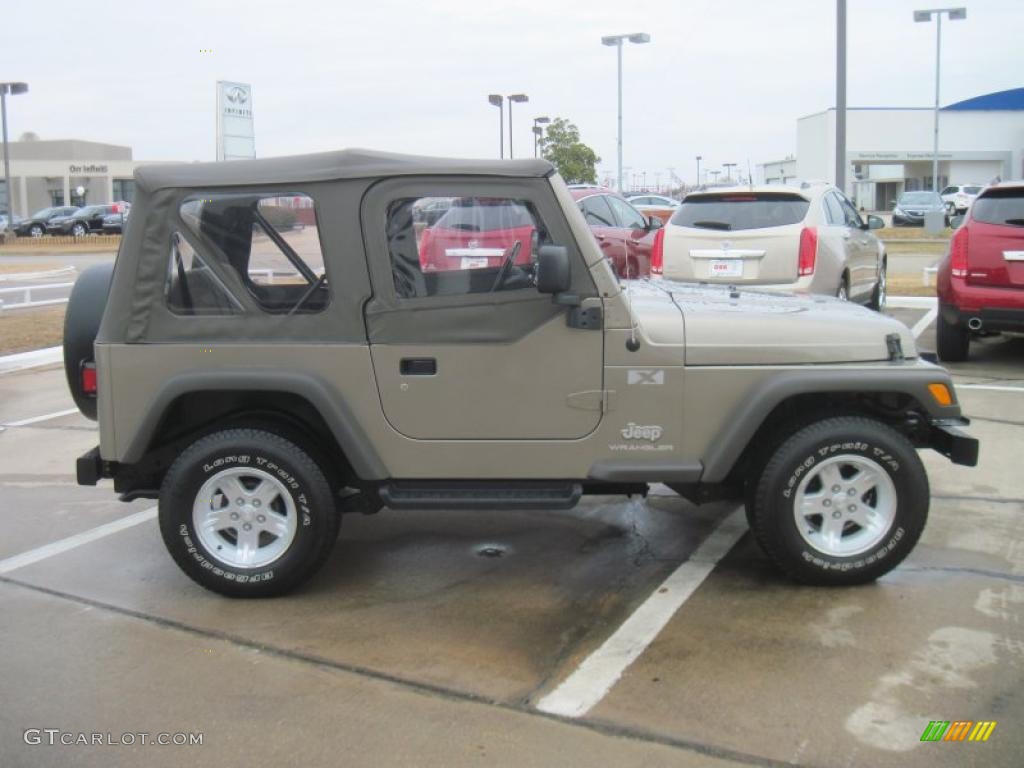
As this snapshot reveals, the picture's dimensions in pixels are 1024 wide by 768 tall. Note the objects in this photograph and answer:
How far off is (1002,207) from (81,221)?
44810 millimetres

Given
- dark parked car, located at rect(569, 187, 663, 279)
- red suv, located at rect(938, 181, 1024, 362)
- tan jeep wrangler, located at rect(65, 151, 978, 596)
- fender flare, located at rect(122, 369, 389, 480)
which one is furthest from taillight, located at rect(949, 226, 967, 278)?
fender flare, located at rect(122, 369, 389, 480)

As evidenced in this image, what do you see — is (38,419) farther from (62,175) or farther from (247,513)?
(62,175)

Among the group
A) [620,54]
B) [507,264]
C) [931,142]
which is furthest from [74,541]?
[931,142]

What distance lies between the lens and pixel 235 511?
4641mm

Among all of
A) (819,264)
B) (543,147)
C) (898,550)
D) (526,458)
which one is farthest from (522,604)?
(543,147)

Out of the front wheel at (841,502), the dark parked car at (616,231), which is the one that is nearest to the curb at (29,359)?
the dark parked car at (616,231)

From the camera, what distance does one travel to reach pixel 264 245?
4602 millimetres

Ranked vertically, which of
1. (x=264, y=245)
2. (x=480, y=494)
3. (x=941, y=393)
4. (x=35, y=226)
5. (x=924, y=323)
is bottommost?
(x=480, y=494)

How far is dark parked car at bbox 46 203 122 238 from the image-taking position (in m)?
46.5

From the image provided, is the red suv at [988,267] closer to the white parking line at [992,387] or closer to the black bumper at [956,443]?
the white parking line at [992,387]

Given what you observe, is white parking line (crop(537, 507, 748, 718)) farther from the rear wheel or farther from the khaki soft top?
the rear wheel

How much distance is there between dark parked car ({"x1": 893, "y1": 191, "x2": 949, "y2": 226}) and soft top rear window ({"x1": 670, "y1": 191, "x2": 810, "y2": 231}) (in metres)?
31.3

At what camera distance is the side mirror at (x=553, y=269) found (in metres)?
4.26

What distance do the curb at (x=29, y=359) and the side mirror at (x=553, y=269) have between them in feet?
28.5
